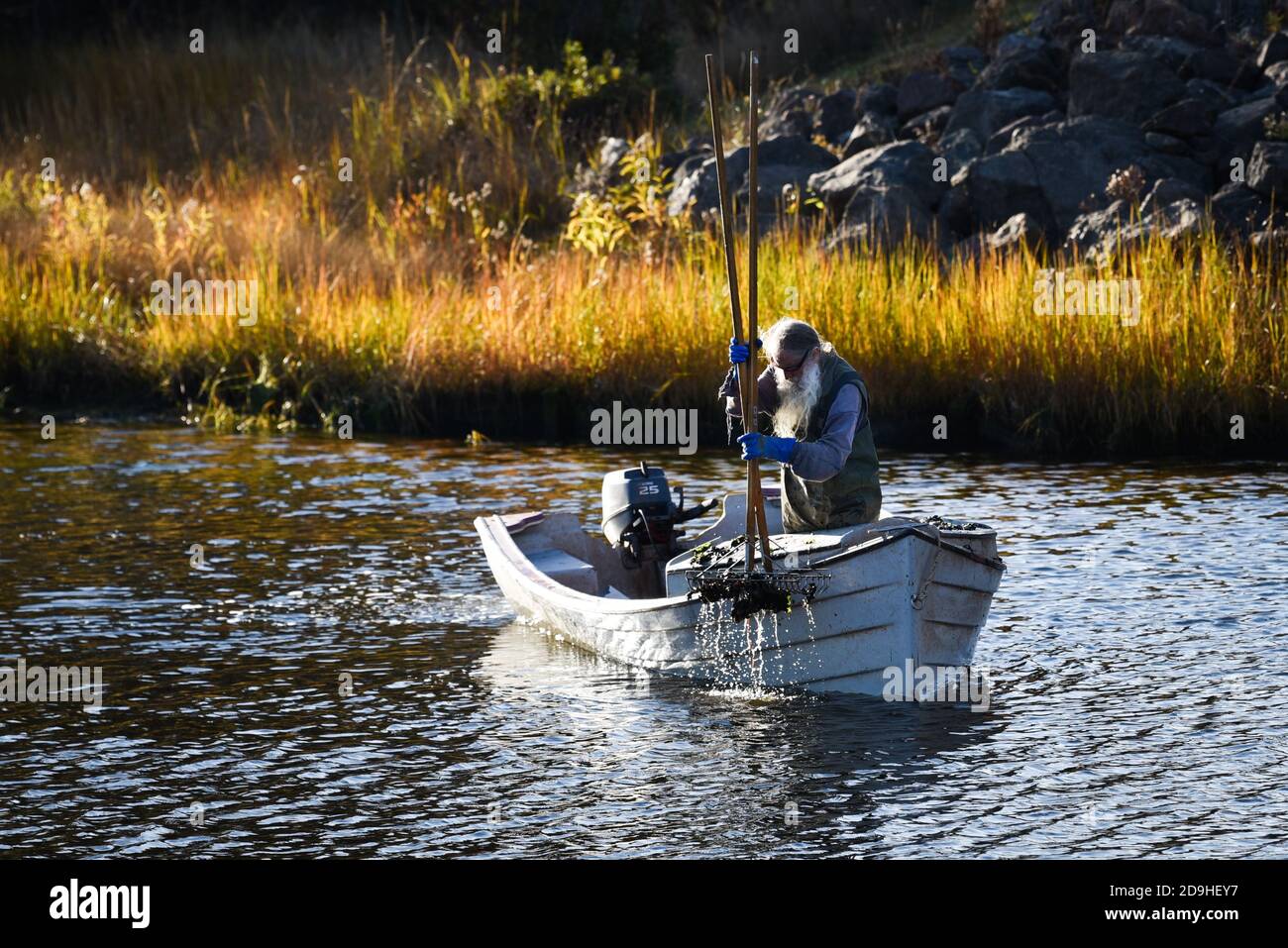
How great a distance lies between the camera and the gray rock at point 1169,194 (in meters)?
19.4

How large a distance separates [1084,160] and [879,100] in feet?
15.2

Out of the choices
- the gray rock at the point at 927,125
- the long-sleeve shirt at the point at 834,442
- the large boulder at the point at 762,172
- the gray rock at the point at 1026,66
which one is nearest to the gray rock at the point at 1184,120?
the gray rock at the point at 1026,66

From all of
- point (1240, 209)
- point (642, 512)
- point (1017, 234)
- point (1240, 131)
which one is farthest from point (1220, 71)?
point (642, 512)

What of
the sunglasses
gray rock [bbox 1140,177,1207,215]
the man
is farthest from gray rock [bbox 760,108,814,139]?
the sunglasses

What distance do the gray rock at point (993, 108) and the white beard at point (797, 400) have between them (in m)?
13.9

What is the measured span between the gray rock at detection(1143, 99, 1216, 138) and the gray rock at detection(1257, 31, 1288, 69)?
2290 mm

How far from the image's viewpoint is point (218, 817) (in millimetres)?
7766

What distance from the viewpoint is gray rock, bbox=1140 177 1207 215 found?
19.4m

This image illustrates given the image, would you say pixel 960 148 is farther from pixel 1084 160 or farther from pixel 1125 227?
pixel 1125 227

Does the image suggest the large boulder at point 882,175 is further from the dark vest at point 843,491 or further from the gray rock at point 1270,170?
the dark vest at point 843,491

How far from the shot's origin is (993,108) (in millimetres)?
23141
